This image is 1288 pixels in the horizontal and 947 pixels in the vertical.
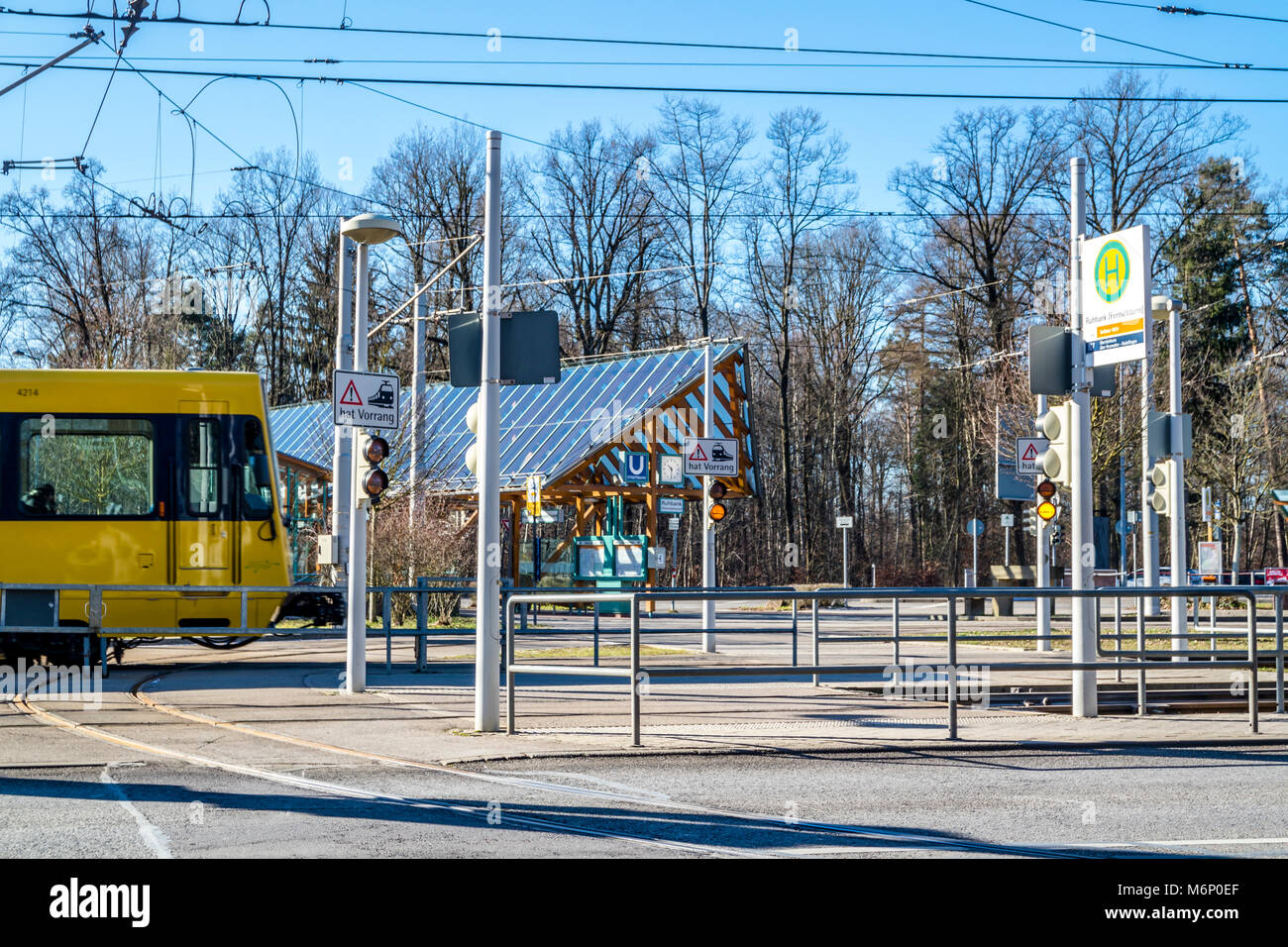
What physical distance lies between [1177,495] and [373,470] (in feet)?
43.7

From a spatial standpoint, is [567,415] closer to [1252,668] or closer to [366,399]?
[366,399]

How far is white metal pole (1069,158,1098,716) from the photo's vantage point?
12.2 meters

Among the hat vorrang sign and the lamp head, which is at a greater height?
the lamp head

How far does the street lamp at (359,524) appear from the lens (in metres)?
14.1

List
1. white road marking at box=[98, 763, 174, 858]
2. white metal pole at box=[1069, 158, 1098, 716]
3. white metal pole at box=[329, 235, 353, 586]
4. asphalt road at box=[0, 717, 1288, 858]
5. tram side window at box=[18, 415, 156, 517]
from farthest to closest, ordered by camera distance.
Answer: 1. tram side window at box=[18, 415, 156, 517]
2. white metal pole at box=[329, 235, 353, 586]
3. white metal pole at box=[1069, 158, 1098, 716]
4. asphalt road at box=[0, 717, 1288, 858]
5. white road marking at box=[98, 763, 174, 858]

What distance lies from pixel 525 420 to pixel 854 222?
20.7m

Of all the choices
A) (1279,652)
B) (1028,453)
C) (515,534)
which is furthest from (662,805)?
(515,534)

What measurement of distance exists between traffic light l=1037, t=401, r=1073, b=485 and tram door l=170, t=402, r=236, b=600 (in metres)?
10.0

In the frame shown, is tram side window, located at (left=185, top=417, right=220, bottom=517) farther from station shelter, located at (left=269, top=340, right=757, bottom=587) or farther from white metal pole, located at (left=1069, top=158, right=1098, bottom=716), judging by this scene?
station shelter, located at (left=269, top=340, right=757, bottom=587)

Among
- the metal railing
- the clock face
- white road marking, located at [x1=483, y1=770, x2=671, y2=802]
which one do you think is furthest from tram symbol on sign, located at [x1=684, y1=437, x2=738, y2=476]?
white road marking, located at [x1=483, y1=770, x2=671, y2=802]

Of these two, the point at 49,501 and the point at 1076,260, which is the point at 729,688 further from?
the point at 49,501

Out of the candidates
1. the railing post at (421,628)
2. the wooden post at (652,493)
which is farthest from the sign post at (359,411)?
the wooden post at (652,493)

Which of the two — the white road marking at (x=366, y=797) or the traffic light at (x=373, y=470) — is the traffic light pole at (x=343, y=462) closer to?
the traffic light at (x=373, y=470)

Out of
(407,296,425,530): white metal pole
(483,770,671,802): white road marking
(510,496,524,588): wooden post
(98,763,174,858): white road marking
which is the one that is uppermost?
(407,296,425,530): white metal pole
